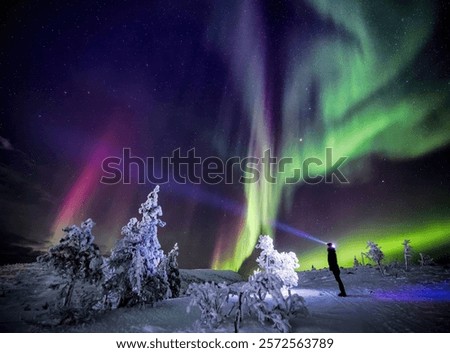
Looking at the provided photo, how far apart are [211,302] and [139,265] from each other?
746cm

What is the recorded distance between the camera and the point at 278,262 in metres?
20.2

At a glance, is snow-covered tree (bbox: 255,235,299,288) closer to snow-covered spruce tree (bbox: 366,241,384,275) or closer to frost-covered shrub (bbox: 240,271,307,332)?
frost-covered shrub (bbox: 240,271,307,332)

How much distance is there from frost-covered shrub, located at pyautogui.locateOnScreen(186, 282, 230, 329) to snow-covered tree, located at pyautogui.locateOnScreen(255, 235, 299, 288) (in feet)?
37.5

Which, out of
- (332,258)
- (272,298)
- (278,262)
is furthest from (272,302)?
(278,262)

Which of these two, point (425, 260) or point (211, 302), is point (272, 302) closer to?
point (211, 302)

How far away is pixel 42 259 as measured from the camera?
586 inches

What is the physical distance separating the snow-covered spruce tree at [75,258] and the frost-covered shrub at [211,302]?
9091 mm

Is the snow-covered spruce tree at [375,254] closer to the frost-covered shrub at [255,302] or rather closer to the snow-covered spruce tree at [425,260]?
the snow-covered spruce tree at [425,260]

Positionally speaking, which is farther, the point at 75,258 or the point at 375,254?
the point at 375,254

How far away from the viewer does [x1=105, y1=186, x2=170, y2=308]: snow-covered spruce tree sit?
14.9m

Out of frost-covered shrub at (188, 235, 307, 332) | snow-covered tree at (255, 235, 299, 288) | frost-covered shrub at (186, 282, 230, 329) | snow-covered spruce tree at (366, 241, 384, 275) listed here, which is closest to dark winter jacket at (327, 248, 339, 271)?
frost-covered shrub at (188, 235, 307, 332)
